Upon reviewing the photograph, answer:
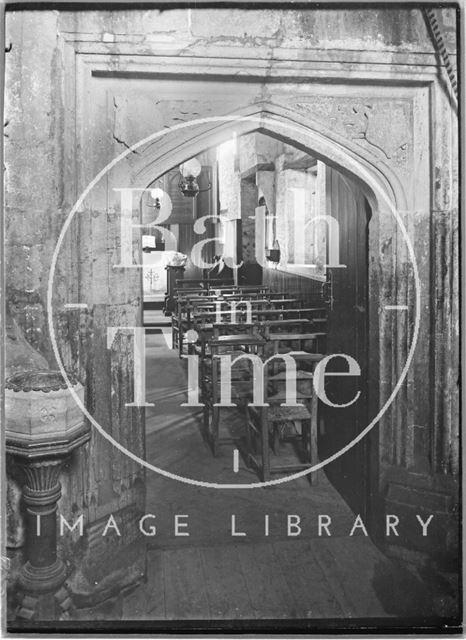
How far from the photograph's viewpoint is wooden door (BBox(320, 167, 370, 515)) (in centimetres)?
364

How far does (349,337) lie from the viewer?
3.96 m

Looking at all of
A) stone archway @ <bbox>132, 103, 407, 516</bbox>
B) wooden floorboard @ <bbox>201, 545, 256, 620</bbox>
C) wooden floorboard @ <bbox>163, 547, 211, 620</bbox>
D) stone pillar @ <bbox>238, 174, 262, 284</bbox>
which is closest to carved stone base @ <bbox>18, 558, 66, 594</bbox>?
wooden floorboard @ <bbox>163, 547, 211, 620</bbox>

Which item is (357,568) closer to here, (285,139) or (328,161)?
(328,161)

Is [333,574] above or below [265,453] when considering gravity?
below

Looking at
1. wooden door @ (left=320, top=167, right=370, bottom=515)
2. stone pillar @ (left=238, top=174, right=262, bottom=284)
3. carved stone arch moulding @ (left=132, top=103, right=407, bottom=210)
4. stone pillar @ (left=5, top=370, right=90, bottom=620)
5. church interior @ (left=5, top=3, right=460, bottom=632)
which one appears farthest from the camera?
stone pillar @ (left=238, top=174, right=262, bottom=284)

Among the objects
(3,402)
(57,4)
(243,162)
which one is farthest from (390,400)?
(243,162)

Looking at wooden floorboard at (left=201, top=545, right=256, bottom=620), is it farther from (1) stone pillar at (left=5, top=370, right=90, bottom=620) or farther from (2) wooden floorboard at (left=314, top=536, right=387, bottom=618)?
(1) stone pillar at (left=5, top=370, right=90, bottom=620)

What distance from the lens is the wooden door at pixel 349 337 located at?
3641mm

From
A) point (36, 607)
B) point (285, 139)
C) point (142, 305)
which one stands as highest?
point (285, 139)

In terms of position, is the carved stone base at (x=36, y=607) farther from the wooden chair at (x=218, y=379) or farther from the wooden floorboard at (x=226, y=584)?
the wooden chair at (x=218, y=379)

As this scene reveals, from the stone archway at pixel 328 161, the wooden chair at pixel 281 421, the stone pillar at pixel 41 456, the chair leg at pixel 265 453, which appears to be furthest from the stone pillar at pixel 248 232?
the stone pillar at pixel 41 456

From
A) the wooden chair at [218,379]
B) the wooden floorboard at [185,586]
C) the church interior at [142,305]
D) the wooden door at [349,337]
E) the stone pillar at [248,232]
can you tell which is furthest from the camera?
the stone pillar at [248,232]

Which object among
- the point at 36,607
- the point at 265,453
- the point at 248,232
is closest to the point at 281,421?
the point at 265,453

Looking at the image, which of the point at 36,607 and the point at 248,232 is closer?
the point at 36,607
